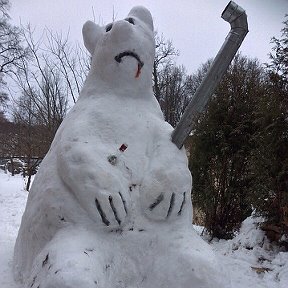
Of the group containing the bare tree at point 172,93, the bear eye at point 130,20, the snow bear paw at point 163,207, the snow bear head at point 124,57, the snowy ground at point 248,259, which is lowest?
the snowy ground at point 248,259

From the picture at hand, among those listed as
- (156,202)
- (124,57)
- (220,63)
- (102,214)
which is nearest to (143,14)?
(124,57)

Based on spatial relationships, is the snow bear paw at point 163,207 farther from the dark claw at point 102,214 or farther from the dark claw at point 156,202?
the dark claw at point 102,214

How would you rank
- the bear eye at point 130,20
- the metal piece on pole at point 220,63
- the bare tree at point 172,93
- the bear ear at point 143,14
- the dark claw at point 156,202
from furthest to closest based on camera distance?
the bare tree at point 172,93 → the bear ear at point 143,14 → the bear eye at point 130,20 → the metal piece on pole at point 220,63 → the dark claw at point 156,202

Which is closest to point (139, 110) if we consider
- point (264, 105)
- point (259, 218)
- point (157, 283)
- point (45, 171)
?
point (45, 171)

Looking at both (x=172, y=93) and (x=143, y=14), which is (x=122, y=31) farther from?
(x=172, y=93)

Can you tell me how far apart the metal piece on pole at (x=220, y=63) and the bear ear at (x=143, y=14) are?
2.67ft

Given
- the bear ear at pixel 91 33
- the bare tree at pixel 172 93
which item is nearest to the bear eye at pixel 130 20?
the bear ear at pixel 91 33

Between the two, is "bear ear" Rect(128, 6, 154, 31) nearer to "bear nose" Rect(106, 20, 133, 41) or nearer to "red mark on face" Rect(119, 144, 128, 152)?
"bear nose" Rect(106, 20, 133, 41)

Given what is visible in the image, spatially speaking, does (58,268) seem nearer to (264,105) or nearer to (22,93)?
(264,105)

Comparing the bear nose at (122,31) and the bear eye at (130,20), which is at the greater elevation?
the bear eye at (130,20)

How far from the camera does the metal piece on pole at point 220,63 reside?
2.42 meters

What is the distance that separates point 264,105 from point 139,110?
3.28m

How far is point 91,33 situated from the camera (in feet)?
10.00

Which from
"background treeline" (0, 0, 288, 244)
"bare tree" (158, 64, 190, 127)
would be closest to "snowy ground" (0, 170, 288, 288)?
"background treeline" (0, 0, 288, 244)
